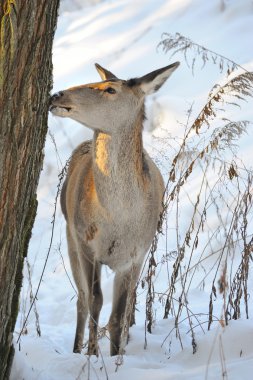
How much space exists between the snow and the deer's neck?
0.94ft

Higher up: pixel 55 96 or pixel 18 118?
pixel 55 96

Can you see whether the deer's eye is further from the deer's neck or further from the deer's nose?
the deer's nose

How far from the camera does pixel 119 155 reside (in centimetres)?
561

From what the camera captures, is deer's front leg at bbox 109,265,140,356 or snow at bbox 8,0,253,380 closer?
snow at bbox 8,0,253,380

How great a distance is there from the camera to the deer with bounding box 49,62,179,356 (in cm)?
561

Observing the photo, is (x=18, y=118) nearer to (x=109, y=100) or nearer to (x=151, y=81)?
(x=109, y=100)

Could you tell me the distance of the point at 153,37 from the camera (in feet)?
52.0

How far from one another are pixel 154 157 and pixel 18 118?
9.92ft

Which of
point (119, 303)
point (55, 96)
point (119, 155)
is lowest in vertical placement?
point (119, 303)

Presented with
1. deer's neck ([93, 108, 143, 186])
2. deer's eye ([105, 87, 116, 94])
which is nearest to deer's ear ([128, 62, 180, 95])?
deer's eye ([105, 87, 116, 94])

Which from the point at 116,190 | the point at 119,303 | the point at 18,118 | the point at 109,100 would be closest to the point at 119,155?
the point at 116,190

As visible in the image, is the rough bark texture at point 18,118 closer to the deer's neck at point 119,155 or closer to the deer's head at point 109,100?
the deer's head at point 109,100

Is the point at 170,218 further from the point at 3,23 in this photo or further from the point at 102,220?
the point at 3,23

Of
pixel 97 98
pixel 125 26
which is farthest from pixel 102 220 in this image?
pixel 125 26
